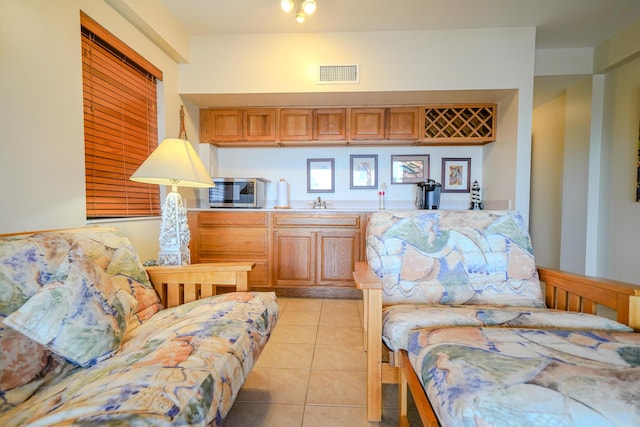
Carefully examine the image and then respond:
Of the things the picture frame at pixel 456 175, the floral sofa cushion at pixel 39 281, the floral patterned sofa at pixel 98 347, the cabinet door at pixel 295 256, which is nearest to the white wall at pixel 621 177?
the picture frame at pixel 456 175

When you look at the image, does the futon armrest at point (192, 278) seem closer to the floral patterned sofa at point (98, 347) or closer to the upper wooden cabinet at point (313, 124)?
the floral patterned sofa at point (98, 347)

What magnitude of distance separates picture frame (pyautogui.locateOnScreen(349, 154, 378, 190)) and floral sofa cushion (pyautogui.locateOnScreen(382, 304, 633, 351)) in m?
2.31

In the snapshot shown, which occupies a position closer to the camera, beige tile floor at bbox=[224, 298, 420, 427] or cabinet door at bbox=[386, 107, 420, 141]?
beige tile floor at bbox=[224, 298, 420, 427]

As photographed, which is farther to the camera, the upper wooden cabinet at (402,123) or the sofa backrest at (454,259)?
the upper wooden cabinet at (402,123)

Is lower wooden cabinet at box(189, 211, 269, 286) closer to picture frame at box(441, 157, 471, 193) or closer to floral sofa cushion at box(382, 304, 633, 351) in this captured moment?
floral sofa cushion at box(382, 304, 633, 351)

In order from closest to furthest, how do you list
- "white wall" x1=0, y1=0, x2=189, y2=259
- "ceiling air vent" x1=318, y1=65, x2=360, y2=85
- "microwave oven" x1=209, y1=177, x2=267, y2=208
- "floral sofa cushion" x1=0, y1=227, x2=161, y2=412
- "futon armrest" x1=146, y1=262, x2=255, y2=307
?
"floral sofa cushion" x1=0, y1=227, x2=161, y2=412
"white wall" x1=0, y1=0, x2=189, y2=259
"futon armrest" x1=146, y1=262, x2=255, y2=307
"ceiling air vent" x1=318, y1=65, x2=360, y2=85
"microwave oven" x1=209, y1=177, x2=267, y2=208

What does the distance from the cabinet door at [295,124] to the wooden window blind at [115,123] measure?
4.00ft

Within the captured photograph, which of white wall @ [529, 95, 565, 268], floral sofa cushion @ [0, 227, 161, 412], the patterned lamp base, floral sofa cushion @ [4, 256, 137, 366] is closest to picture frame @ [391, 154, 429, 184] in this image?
white wall @ [529, 95, 565, 268]

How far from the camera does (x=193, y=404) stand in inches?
27.2

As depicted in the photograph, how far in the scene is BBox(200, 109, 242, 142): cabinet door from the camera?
317 centimetres

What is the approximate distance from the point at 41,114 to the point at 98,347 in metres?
1.27

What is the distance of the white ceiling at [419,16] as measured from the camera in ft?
7.62

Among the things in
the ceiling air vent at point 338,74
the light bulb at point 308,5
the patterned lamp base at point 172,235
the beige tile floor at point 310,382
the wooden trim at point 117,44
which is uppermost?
the light bulb at point 308,5

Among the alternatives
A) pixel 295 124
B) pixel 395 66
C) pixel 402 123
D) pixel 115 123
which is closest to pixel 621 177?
pixel 402 123
